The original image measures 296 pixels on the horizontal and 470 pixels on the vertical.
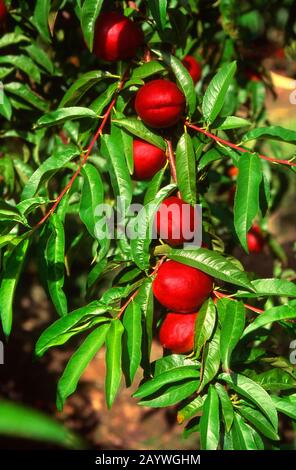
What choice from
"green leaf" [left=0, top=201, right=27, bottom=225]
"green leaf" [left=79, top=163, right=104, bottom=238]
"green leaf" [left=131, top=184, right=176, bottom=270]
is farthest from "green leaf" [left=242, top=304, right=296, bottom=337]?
"green leaf" [left=0, top=201, right=27, bottom=225]

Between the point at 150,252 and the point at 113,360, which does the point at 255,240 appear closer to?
the point at 150,252

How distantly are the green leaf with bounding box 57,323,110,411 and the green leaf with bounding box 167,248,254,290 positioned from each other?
7.6 inches

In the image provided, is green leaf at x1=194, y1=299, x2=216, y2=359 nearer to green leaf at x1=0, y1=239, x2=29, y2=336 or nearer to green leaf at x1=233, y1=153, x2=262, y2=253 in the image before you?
green leaf at x1=233, y1=153, x2=262, y2=253

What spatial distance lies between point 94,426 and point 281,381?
2.13 m

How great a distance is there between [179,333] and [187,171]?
321mm

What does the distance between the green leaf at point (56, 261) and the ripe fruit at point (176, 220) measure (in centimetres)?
19

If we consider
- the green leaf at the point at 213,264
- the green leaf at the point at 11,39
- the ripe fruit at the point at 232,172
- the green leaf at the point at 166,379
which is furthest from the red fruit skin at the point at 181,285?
the ripe fruit at the point at 232,172

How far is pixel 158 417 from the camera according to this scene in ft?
9.74

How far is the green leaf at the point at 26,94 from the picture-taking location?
4.55 feet

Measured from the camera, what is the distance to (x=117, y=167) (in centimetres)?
109

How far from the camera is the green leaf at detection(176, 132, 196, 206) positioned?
3.48ft

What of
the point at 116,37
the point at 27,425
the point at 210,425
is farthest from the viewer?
the point at 116,37

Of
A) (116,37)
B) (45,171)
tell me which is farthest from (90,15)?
(45,171)
